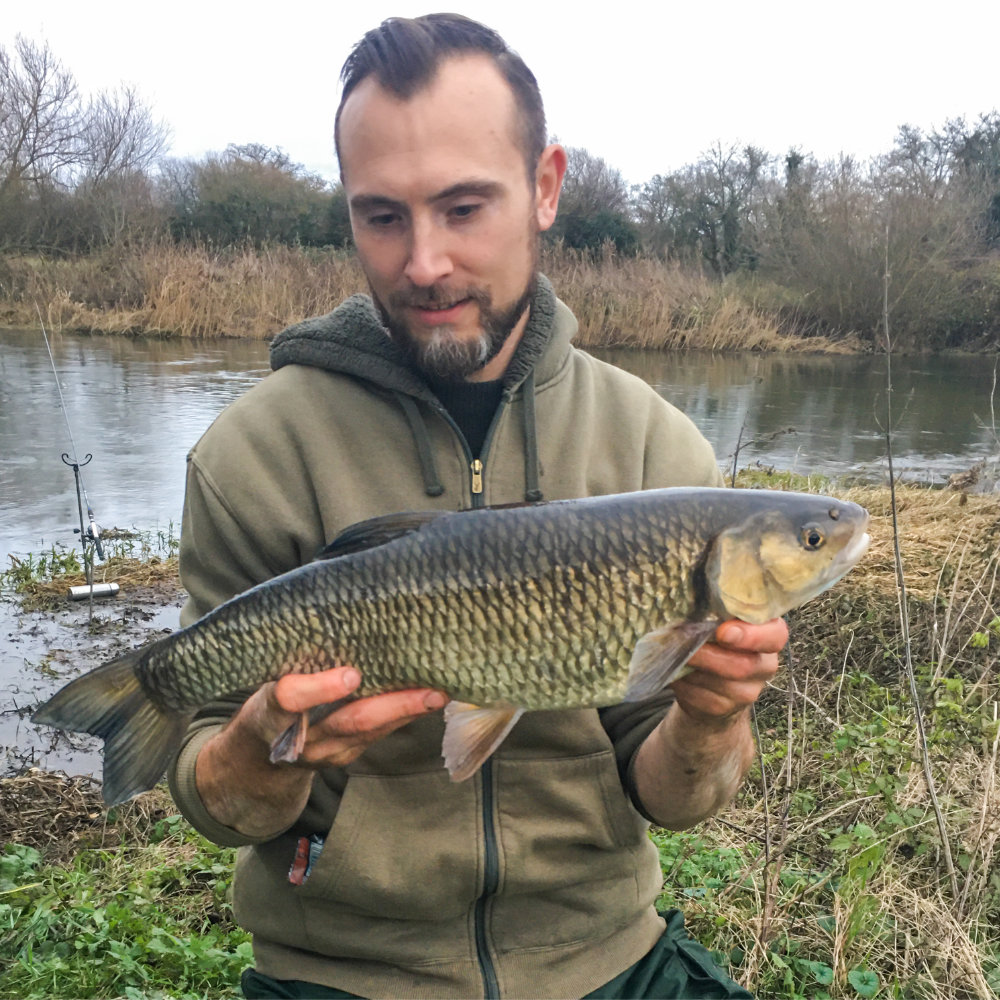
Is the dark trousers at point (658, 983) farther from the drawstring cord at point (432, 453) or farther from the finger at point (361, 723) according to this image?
the drawstring cord at point (432, 453)

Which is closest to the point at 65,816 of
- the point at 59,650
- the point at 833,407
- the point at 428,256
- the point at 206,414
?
the point at 59,650

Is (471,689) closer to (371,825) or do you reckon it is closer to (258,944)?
(371,825)

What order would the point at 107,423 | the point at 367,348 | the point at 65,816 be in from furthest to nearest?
1. the point at 107,423
2. the point at 65,816
3. the point at 367,348

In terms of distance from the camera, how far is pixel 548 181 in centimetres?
215

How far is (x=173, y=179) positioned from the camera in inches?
1083

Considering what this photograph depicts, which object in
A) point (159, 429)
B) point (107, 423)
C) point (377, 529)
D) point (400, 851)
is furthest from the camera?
point (107, 423)

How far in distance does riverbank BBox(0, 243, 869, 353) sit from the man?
1426cm

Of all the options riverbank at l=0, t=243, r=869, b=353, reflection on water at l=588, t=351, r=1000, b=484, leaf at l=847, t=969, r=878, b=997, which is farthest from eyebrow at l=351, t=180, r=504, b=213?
riverbank at l=0, t=243, r=869, b=353

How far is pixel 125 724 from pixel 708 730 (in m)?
1.03

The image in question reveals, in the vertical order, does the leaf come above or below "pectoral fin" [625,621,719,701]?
below

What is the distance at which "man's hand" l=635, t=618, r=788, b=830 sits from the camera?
1.52 m

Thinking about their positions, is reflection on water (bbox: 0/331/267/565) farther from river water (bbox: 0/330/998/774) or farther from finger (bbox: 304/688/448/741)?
finger (bbox: 304/688/448/741)

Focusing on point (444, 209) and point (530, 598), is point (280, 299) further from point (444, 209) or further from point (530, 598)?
point (530, 598)

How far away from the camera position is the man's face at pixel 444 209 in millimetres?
1869
